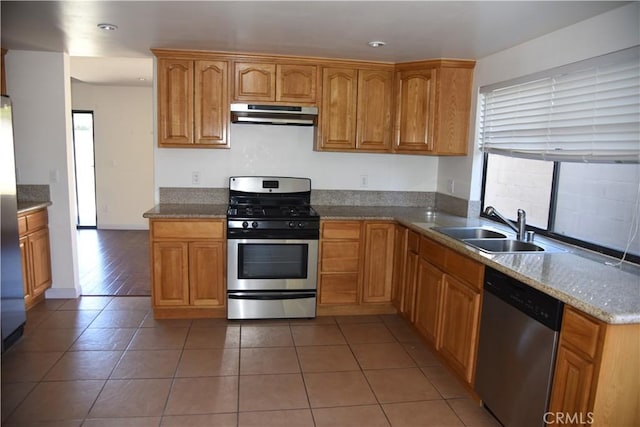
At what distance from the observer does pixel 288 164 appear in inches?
168

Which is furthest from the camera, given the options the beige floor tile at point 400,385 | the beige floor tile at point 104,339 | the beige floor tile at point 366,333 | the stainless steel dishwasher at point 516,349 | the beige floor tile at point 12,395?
the beige floor tile at point 366,333

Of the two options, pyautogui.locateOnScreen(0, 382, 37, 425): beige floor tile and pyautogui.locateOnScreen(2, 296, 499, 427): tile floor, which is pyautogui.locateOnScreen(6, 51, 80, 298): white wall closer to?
pyautogui.locateOnScreen(2, 296, 499, 427): tile floor

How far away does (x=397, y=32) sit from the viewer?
116 inches

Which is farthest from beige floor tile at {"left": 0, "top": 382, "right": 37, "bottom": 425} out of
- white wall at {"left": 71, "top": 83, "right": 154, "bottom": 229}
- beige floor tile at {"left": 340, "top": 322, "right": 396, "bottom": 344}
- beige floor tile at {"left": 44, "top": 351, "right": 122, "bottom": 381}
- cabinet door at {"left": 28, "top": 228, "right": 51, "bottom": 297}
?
white wall at {"left": 71, "top": 83, "right": 154, "bottom": 229}

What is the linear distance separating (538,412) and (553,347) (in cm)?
33

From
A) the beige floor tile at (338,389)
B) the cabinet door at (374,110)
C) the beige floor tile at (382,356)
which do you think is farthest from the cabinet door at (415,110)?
the beige floor tile at (338,389)

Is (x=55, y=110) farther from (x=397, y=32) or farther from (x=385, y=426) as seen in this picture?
(x=385, y=426)

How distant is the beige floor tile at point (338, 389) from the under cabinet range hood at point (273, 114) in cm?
213

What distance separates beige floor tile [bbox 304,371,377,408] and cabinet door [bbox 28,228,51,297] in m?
2.59

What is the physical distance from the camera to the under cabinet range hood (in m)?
3.75

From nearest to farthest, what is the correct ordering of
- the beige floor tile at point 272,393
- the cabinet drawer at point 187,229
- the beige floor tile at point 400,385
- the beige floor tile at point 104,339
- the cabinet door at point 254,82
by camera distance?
the beige floor tile at point 272,393 → the beige floor tile at point 400,385 → the beige floor tile at point 104,339 → the cabinet drawer at point 187,229 → the cabinet door at point 254,82

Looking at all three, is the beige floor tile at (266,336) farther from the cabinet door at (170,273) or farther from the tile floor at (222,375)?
the cabinet door at (170,273)

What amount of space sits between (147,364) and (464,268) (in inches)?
84.4

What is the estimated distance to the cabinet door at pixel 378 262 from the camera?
3.84 metres
